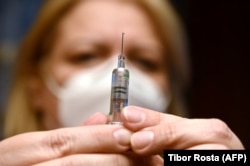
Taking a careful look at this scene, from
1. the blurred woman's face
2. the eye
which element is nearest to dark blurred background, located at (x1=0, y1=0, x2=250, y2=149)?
the blurred woman's face

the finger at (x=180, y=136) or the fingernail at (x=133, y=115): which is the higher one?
the fingernail at (x=133, y=115)

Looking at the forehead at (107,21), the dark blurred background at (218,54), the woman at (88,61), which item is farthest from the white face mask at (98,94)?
the dark blurred background at (218,54)

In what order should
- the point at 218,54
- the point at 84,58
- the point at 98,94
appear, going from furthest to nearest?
the point at 218,54 → the point at 84,58 → the point at 98,94

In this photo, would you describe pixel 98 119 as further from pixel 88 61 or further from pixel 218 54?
pixel 218 54

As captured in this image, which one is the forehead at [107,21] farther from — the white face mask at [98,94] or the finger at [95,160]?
the finger at [95,160]

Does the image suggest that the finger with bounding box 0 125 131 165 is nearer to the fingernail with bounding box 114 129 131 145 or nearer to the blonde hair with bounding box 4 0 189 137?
the fingernail with bounding box 114 129 131 145

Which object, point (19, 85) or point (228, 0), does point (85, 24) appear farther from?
point (228, 0)

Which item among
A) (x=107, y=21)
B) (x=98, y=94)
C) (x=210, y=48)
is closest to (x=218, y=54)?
(x=210, y=48)

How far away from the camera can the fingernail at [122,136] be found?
507 mm

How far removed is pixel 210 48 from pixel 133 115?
26.7 inches

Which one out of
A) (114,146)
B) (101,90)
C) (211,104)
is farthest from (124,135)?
(211,104)

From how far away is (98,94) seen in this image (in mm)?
846

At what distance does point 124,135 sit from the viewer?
510mm

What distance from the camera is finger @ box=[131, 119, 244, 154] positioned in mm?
510
